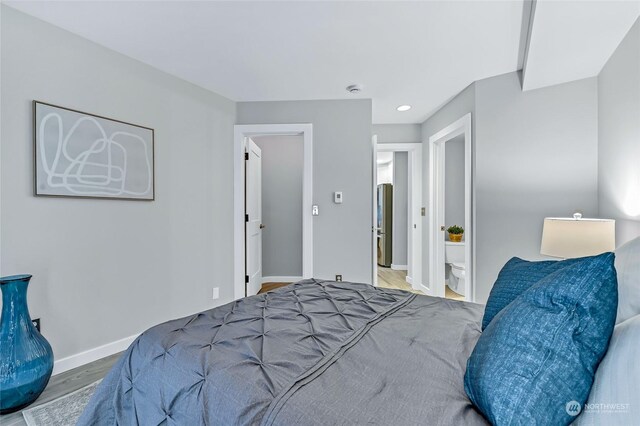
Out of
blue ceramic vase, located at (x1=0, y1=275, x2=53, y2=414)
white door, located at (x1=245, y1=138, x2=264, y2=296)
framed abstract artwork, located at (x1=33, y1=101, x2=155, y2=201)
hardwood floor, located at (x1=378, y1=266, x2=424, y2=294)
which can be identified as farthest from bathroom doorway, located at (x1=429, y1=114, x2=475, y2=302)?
blue ceramic vase, located at (x1=0, y1=275, x2=53, y2=414)

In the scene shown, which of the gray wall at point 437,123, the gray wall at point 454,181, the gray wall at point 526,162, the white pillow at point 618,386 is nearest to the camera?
the white pillow at point 618,386

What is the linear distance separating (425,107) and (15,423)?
4.38 metres

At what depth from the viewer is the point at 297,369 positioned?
1.00 metres

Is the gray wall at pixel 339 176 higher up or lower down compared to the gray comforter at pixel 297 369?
higher up

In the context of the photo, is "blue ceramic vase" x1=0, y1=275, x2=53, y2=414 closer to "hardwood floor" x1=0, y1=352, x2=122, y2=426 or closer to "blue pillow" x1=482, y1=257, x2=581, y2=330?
"hardwood floor" x1=0, y1=352, x2=122, y2=426

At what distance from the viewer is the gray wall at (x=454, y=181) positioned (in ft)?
17.2

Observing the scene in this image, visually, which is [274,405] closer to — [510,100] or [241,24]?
[241,24]

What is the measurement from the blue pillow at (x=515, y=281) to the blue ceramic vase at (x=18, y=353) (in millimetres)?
2430

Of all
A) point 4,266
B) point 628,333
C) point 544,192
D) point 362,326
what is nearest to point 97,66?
point 4,266

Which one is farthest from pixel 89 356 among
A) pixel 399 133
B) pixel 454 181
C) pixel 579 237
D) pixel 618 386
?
pixel 454 181

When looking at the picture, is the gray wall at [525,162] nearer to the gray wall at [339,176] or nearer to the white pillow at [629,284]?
the gray wall at [339,176]

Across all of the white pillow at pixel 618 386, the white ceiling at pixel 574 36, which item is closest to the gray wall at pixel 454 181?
the white ceiling at pixel 574 36

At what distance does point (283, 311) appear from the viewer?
59.2 inches

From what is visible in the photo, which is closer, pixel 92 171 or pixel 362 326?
pixel 362 326
